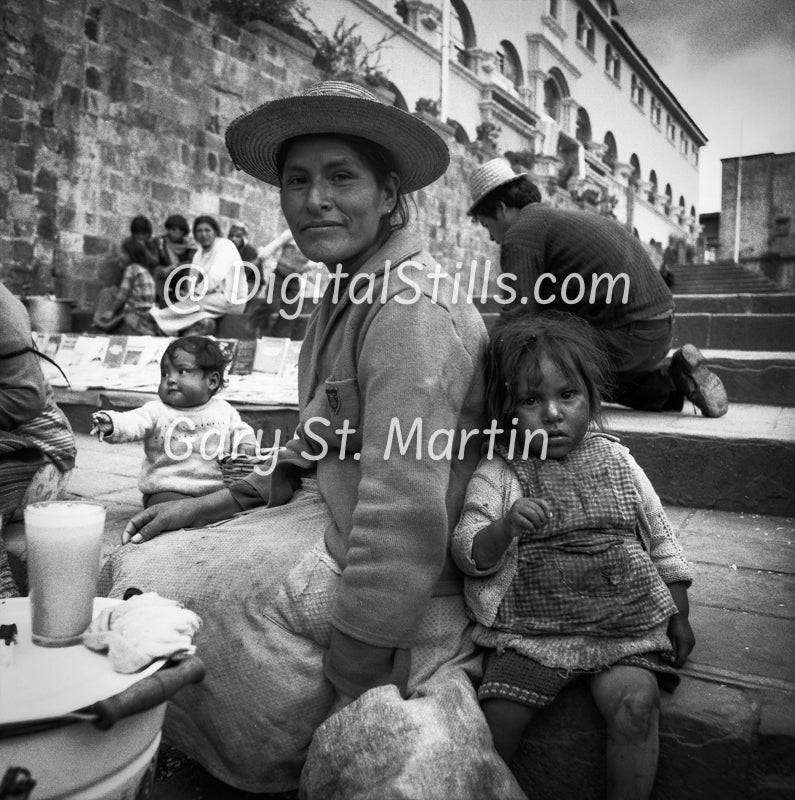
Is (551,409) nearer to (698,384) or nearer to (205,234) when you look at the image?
(698,384)

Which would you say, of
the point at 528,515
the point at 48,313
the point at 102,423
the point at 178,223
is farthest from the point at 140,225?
the point at 528,515

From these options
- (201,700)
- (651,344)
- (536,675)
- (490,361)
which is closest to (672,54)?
(651,344)

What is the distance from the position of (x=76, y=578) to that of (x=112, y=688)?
22cm

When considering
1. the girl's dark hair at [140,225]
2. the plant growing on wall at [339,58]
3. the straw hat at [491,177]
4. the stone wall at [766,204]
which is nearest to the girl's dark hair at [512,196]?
the straw hat at [491,177]

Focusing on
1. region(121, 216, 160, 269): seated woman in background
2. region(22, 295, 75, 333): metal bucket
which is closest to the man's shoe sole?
region(121, 216, 160, 269): seated woman in background

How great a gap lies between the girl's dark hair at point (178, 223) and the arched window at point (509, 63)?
14660mm

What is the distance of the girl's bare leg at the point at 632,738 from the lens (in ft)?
4.40

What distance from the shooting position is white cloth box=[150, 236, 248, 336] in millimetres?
7609

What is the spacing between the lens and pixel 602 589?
1502 millimetres

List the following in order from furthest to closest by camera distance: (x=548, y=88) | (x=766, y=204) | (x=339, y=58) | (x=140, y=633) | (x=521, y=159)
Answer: (x=548, y=88) < (x=766, y=204) < (x=521, y=159) < (x=339, y=58) < (x=140, y=633)

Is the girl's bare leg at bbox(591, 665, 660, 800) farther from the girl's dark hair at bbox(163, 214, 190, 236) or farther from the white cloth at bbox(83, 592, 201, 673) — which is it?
the girl's dark hair at bbox(163, 214, 190, 236)

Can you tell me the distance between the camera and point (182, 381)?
2.82 meters

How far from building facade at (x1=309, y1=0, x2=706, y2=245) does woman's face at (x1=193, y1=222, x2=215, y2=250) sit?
6599 millimetres

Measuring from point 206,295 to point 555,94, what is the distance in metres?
20.1
